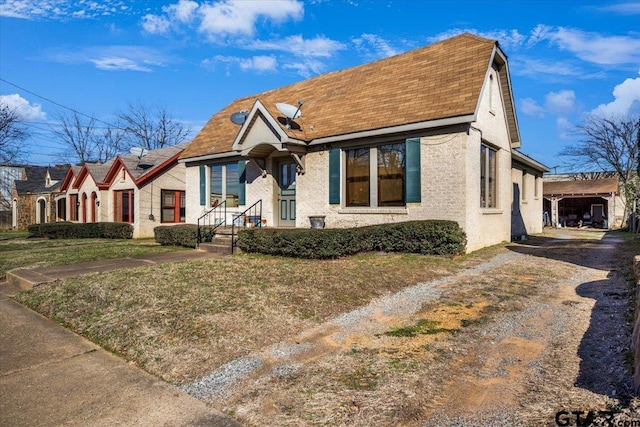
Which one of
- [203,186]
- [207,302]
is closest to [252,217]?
[203,186]

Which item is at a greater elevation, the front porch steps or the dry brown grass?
the front porch steps

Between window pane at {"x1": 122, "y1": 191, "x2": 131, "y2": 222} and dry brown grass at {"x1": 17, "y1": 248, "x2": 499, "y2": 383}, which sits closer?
dry brown grass at {"x1": 17, "y1": 248, "x2": 499, "y2": 383}

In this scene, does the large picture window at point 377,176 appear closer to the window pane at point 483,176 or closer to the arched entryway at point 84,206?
the window pane at point 483,176

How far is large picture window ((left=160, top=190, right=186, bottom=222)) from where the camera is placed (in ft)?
72.3

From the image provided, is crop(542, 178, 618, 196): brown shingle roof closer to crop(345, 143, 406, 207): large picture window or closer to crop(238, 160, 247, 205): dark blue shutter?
crop(345, 143, 406, 207): large picture window

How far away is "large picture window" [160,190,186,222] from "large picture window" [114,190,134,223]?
1.60 meters

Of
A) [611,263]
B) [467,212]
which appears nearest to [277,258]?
[467,212]

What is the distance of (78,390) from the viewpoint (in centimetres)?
361

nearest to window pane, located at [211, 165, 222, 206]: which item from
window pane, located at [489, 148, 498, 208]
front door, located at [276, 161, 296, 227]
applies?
front door, located at [276, 161, 296, 227]


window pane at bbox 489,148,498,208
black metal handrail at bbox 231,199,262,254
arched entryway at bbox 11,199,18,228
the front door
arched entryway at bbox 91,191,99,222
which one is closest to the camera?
window pane at bbox 489,148,498,208

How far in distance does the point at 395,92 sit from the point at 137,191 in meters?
14.6

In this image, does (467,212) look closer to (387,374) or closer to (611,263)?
(611,263)

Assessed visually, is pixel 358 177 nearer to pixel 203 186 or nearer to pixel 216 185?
pixel 216 185

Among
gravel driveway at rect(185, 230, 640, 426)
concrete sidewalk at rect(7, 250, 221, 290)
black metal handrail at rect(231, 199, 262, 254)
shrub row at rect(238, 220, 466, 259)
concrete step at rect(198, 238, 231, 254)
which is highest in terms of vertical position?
black metal handrail at rect(231, 199, 262, 254)
